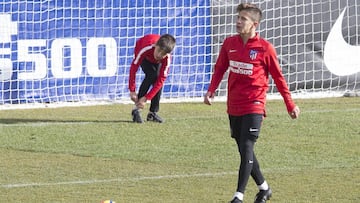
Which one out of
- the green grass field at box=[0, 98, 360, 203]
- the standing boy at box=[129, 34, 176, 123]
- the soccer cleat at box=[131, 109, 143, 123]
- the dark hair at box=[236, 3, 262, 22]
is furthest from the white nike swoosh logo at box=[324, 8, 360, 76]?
the dark hair at box=[236, 3, 262, 22]

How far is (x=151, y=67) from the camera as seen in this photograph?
14719 mm

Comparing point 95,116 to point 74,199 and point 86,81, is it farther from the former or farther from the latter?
point 74,199

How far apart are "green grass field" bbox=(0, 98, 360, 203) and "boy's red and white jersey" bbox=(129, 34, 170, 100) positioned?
571mm

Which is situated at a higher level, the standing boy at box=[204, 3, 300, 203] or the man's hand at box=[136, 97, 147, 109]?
the standing boy at box=[204, 3, 300, 203]

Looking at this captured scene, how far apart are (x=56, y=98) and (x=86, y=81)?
586mm

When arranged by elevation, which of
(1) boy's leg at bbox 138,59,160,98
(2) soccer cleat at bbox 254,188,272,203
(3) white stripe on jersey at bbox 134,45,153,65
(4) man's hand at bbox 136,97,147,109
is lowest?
(2) soccer cleat at bbox 254,188,272,203

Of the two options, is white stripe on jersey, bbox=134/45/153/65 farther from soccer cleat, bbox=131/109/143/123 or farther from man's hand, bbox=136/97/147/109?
soccer cleat, bbox=131/109/143/123

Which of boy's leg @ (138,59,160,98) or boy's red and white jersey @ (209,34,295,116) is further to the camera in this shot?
boy's leg @ (138,59,160,98)

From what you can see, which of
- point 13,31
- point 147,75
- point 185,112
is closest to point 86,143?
point 147,75

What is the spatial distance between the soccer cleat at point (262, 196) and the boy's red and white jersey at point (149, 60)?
15.4 feet

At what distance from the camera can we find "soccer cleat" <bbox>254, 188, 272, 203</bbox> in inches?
374

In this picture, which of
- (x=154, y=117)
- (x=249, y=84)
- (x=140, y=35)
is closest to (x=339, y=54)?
(x=140, y=35)

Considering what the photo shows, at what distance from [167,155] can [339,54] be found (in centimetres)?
745

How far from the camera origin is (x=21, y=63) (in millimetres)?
16812
